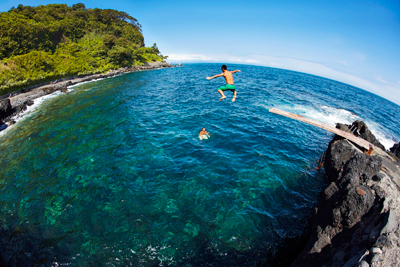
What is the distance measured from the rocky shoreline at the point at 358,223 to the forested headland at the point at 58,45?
178 feet

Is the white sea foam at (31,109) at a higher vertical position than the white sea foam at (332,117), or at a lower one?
lower

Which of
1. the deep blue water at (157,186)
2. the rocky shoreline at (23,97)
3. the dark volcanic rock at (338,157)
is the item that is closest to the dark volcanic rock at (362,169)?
the dark volcanic rock at (338,157)

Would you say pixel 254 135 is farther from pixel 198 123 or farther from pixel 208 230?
pixel 208 230

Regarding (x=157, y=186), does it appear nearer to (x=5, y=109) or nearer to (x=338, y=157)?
(x=338, y=157)

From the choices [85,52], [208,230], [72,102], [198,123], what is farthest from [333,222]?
[85,52]

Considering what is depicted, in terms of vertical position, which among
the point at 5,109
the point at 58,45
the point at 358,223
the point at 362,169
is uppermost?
the point at 58,45

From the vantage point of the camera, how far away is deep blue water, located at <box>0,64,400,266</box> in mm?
8617

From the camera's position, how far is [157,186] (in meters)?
12.2

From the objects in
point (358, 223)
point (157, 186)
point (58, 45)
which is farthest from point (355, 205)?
point (58, 45)

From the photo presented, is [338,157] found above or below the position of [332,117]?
above

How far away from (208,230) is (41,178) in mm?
14732

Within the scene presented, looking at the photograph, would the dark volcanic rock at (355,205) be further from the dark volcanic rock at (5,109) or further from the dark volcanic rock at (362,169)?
the dark volcanic rock at (5,109)

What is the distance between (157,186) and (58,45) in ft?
269

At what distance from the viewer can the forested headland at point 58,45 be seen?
129 ft
